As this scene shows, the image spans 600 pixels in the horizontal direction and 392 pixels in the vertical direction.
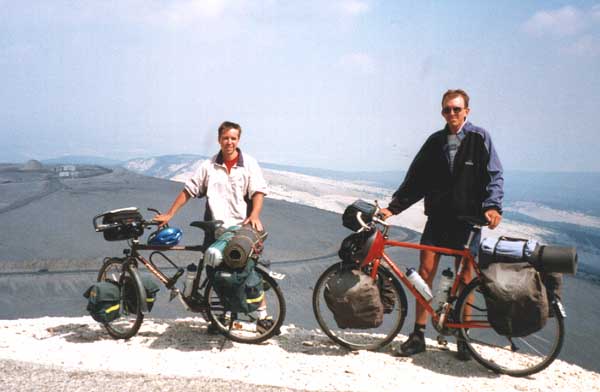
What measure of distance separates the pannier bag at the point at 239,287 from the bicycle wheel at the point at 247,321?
16 centimetres

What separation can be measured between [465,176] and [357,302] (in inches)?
51.0

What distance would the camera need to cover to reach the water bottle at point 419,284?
3914mm

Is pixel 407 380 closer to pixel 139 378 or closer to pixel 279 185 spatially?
pixel 139 378

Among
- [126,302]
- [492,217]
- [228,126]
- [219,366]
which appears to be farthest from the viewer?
[126,302]

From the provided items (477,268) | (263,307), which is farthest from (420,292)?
(263,307)

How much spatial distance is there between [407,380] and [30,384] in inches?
98.7

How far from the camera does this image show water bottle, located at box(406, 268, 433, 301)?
12.8ft

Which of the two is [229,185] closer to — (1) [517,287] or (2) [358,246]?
(2) [358,246]

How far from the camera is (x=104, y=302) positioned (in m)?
4.14

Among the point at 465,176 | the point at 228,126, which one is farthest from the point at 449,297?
the point at 228,126

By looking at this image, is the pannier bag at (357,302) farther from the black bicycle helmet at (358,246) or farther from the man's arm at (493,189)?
the man's arm at (493,189)

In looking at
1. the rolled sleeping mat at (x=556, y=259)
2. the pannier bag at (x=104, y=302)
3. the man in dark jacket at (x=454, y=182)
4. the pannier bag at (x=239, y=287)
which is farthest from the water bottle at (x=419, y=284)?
the pannier bag at (x=104, y=302)

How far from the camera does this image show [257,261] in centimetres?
406

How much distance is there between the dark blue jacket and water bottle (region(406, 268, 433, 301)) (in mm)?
498
